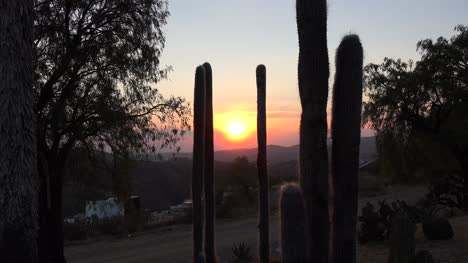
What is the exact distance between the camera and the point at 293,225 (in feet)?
26.3

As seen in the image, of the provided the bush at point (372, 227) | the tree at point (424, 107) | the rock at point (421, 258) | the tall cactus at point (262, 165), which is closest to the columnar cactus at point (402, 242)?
the rock at point (421, 258)

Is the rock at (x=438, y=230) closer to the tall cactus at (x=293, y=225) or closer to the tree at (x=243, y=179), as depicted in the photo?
the tall cactus at (x=293, y=225)

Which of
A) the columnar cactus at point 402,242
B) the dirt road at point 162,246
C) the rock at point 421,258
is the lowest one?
the dirt road at point 162,246

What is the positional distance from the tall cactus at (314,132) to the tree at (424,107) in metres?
16.0

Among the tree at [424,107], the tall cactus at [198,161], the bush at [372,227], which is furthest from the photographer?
the tree at [424,107]

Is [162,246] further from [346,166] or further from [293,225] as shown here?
[346,166]

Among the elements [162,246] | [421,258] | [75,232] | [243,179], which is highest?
[243,179]

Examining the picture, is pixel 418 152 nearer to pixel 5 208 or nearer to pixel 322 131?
pixel 322 131

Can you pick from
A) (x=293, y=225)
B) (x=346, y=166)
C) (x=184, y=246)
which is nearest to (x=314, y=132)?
(x=346, y=166)

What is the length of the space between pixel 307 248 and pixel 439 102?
17.5 m

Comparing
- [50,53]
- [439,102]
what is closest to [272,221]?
[439,102]

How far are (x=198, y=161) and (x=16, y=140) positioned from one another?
4.47 meters

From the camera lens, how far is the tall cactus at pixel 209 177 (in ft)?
41.4

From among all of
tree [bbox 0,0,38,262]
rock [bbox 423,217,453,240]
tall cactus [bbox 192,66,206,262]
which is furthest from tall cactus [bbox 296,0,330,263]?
rock [bbox 423,217,453,240]
